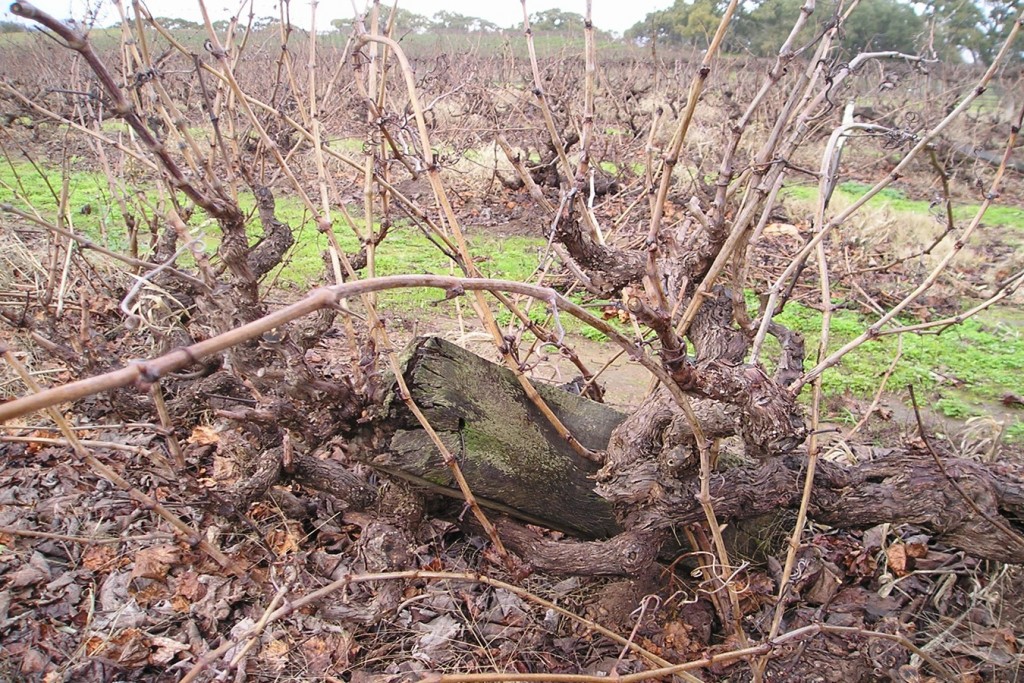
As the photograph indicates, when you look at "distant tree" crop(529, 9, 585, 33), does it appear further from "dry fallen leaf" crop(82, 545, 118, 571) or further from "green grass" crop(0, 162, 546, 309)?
"dry fallen leaf" crop(82, 545, 118, 571)

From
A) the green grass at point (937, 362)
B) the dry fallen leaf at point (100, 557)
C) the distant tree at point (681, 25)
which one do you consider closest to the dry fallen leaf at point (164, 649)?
the dry fallen leaf at point (100, 557)

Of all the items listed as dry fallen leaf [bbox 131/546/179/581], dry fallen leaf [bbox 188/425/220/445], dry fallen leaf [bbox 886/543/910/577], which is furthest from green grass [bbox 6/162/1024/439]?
dry fallen leaf [bbox 131/546/179/581]

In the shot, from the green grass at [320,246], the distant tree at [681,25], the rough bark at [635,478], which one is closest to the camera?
the rough bark at [635,478]

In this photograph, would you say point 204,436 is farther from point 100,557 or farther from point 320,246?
point 320,246

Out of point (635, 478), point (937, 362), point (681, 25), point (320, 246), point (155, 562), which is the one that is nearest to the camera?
point (635, 478)

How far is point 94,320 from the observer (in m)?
3.68

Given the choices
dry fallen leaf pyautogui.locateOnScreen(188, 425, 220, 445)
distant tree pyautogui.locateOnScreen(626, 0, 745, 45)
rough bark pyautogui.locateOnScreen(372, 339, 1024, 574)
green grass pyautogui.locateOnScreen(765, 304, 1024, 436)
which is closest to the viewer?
rough bark pyautogui.locateOnScreen(372, 339, 1024, 574)

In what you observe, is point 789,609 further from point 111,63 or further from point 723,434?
point 111,63

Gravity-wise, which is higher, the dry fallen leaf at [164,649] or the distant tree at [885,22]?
the distant tree at [885,22]

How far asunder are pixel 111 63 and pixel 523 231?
4313 mm

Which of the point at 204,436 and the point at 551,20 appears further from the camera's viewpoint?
the point at 551,20

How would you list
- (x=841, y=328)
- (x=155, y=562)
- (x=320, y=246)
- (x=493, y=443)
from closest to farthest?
(x=493, y=443)
(x=155, y=562)
(x=841, y=328)
(x=320, y=246)

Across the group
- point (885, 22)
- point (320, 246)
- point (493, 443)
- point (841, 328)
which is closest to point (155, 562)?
point (493, 443)

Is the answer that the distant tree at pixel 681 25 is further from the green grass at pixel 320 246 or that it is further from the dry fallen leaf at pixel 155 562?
the dry fallen leaf at pixel 155 562
